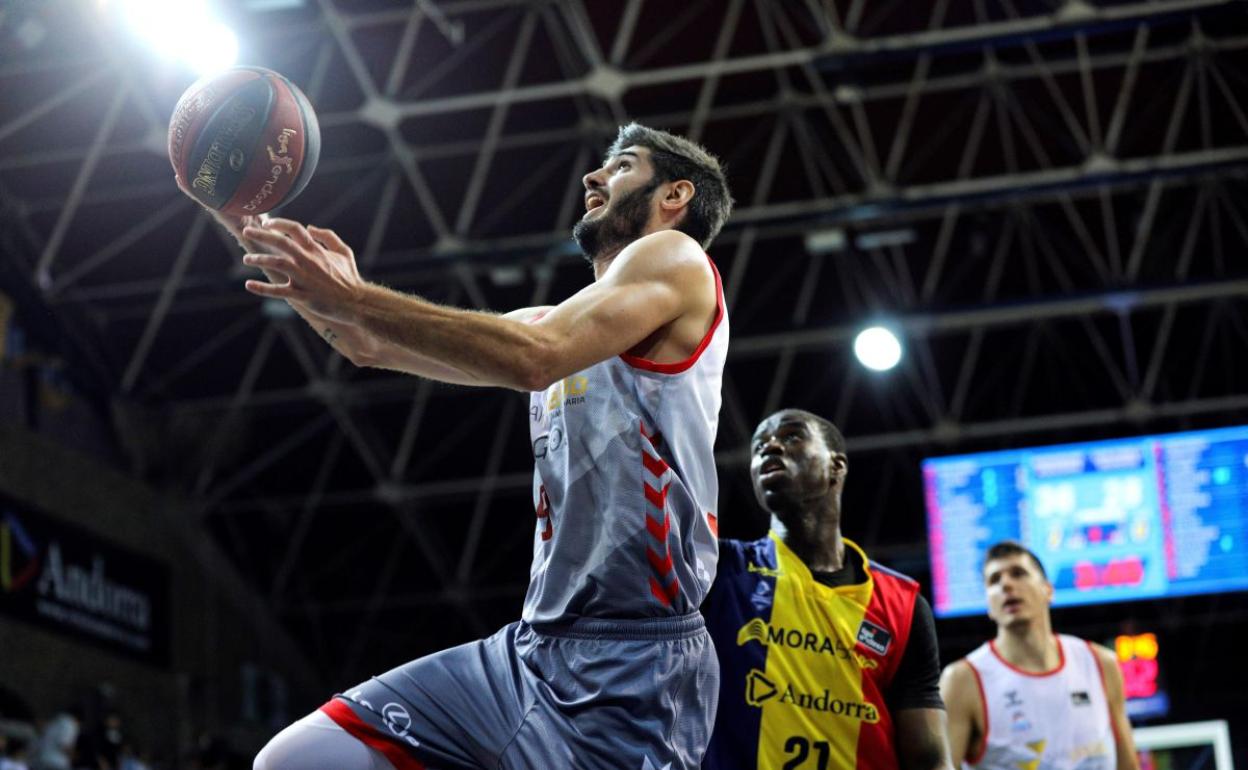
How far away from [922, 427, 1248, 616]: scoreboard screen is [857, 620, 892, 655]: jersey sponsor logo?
8770 mm

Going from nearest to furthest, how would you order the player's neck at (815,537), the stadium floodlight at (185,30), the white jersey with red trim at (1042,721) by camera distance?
1. the player's neck at (815,537)
2. the white jersey with red trim at (1042,721)
3. the stadium floodlight at (185,30)

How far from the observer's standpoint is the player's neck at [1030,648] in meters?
7.20

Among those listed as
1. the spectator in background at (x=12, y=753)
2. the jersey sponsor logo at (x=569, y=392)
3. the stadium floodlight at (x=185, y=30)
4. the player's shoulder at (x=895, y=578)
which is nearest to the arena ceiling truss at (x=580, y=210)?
the stadium floodlight at (x=185, y=30)

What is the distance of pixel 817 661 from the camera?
202 inches

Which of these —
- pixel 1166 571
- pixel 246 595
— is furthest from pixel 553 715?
pixel 246 595

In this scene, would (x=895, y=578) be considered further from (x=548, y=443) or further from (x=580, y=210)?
(x=580, y=210)

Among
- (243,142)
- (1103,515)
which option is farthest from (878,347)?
(243,142)

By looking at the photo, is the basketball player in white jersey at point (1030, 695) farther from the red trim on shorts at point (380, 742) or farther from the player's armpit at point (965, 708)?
the red trim on shorts at point (380, 742)

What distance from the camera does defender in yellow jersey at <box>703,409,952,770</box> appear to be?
16.5ft

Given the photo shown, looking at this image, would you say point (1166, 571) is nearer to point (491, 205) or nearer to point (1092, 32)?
point (1092, 32)

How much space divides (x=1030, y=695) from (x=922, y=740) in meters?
2.17

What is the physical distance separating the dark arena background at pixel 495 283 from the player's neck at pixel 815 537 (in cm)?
727

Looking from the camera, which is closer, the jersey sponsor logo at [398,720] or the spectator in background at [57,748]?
the jersey sponsor logo at [398,720]

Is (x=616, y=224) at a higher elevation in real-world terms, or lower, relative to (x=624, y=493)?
higher
